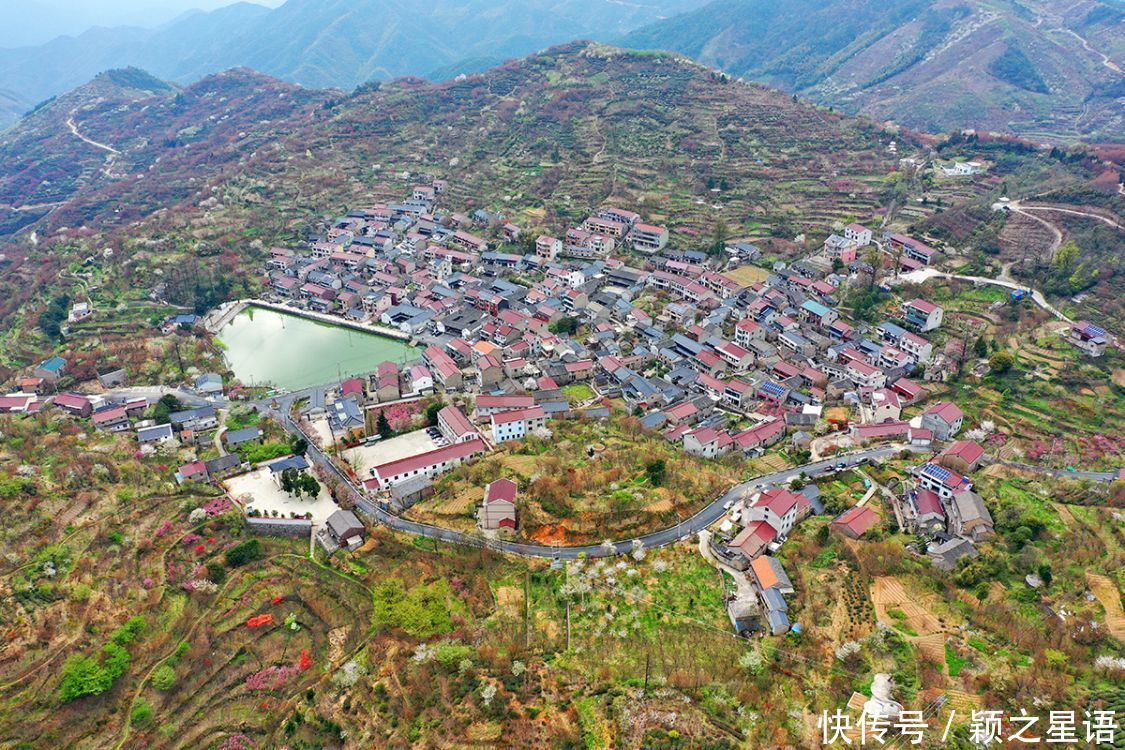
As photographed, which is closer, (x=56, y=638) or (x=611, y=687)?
(x=611, y=687)

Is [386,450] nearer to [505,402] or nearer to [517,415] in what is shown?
[505,402]

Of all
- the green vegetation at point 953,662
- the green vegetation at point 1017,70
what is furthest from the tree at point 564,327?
the green vegetation at point 1017,70

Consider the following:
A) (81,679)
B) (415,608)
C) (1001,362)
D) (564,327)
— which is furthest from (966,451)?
A: (81,679)

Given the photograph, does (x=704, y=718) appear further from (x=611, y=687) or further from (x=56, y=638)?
(x=56, y=638)

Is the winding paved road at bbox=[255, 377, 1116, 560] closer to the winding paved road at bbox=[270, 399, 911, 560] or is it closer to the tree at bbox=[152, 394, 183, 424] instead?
the winding paved road at bbox=[270, 399, 911, 560]

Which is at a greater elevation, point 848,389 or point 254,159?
point 254,159

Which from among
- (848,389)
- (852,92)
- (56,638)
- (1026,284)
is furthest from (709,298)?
(852,92)

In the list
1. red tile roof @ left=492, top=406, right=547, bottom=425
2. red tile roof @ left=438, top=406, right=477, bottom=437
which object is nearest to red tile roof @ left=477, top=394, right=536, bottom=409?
red tile roof @ left=492, top=406, right=547, bottom=425
